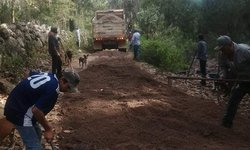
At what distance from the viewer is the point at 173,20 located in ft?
95.6

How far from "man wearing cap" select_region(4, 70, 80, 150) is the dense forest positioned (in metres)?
15.4

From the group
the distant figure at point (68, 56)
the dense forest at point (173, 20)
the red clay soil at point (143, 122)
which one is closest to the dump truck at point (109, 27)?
the dense forest at point (173, 20)

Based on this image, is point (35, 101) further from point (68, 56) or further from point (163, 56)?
point (163, 56)

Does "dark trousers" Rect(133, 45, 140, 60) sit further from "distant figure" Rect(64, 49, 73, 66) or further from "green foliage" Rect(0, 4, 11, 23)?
"green foliage" Rect(0, 4, 11, 23)

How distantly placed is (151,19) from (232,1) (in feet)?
21.3

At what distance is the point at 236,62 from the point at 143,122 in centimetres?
213

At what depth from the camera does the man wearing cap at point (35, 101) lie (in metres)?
4.30

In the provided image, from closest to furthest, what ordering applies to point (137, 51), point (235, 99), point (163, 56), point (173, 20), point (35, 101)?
point (35, 101) → point (235, 99) → point (163, 56) → point (137, 51) → point (173, 20)

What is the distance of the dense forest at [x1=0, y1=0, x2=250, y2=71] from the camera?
20.8m

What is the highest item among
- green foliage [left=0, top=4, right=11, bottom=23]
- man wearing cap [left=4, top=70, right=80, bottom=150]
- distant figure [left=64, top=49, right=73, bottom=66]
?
green foliage [left=0, top=4, right=11, bottom=23]

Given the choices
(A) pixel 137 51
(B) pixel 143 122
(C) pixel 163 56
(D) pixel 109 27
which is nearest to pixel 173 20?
(D) pixel 109 27

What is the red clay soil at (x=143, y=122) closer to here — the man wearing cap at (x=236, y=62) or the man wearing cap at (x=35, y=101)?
the man wearing cap at (x=236, y=62)

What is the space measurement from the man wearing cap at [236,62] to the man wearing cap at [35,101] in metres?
4.16

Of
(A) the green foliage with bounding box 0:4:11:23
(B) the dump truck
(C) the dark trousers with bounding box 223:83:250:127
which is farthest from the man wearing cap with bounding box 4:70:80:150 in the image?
(B) the dump truck
